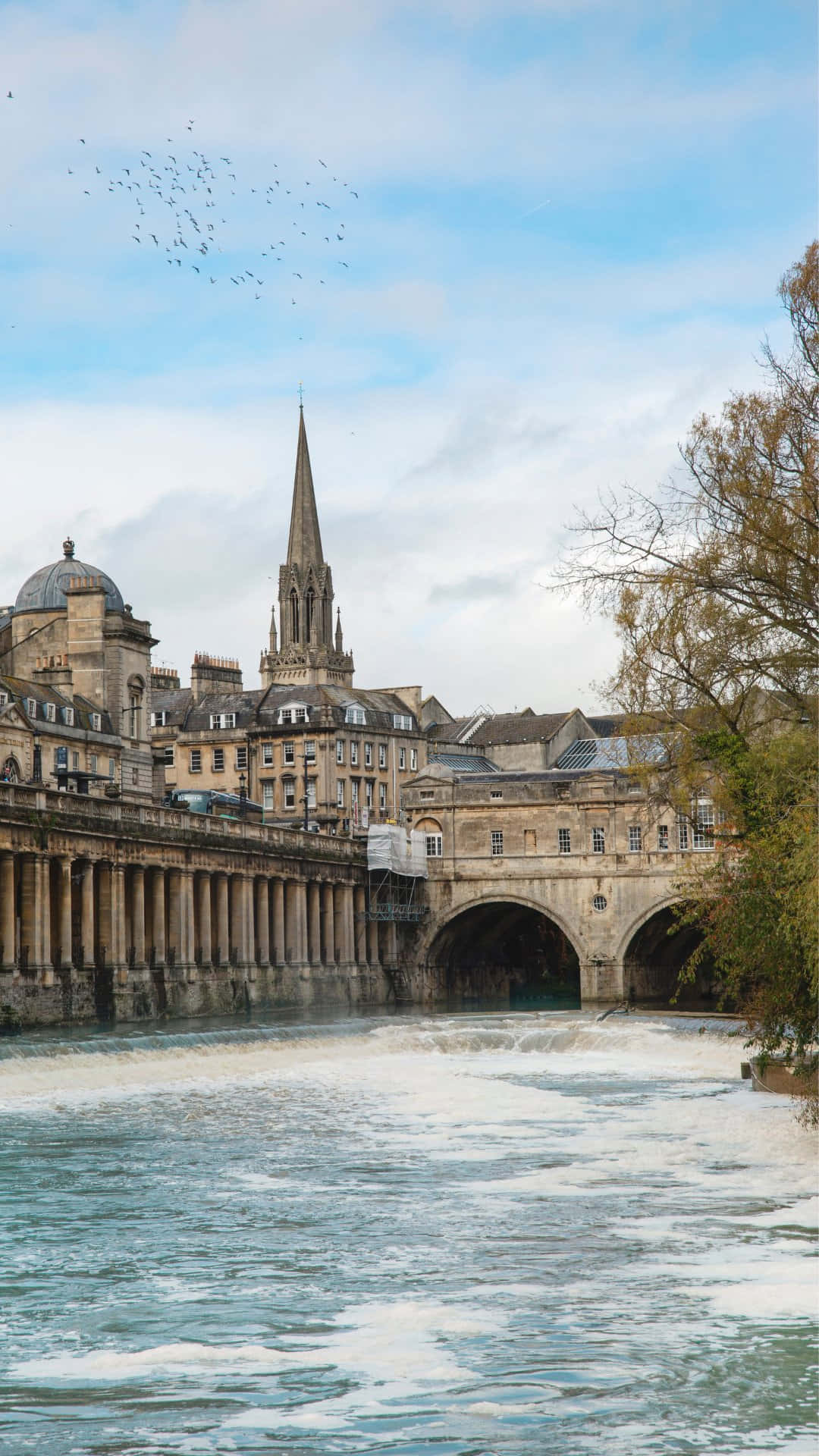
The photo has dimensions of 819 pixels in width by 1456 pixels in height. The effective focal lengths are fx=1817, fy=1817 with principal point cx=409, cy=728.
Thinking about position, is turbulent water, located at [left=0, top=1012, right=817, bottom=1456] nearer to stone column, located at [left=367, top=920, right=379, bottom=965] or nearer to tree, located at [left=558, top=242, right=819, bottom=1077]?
tree, located at [left=558, top=242, right=819, bottom=1077]

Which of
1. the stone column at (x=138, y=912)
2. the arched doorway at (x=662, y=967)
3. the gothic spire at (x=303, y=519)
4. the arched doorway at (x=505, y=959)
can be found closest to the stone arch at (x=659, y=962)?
the arched doorway at (x=662, y=967)

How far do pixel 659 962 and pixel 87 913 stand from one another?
3811cm

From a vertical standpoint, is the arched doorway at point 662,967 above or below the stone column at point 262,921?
below

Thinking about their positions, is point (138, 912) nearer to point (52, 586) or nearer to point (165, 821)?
point (165, 821)

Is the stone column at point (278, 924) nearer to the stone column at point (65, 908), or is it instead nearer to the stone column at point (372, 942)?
the stone column at point (372, 942)

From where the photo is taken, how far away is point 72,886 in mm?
57500

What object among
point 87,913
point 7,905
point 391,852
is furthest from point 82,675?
point 7,905

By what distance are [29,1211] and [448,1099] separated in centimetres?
1510

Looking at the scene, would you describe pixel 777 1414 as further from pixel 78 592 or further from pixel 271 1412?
pixel 78 592

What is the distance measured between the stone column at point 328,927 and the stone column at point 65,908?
75.2 feet

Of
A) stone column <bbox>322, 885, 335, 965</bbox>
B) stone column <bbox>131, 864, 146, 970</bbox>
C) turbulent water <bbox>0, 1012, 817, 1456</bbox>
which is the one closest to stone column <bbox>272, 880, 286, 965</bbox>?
stone column <bbox>322, 885, 335, 965</bbox>

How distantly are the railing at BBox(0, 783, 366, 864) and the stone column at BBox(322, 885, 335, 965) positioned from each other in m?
1.63

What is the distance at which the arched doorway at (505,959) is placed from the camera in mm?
87625

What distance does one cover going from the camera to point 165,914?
62.8m
